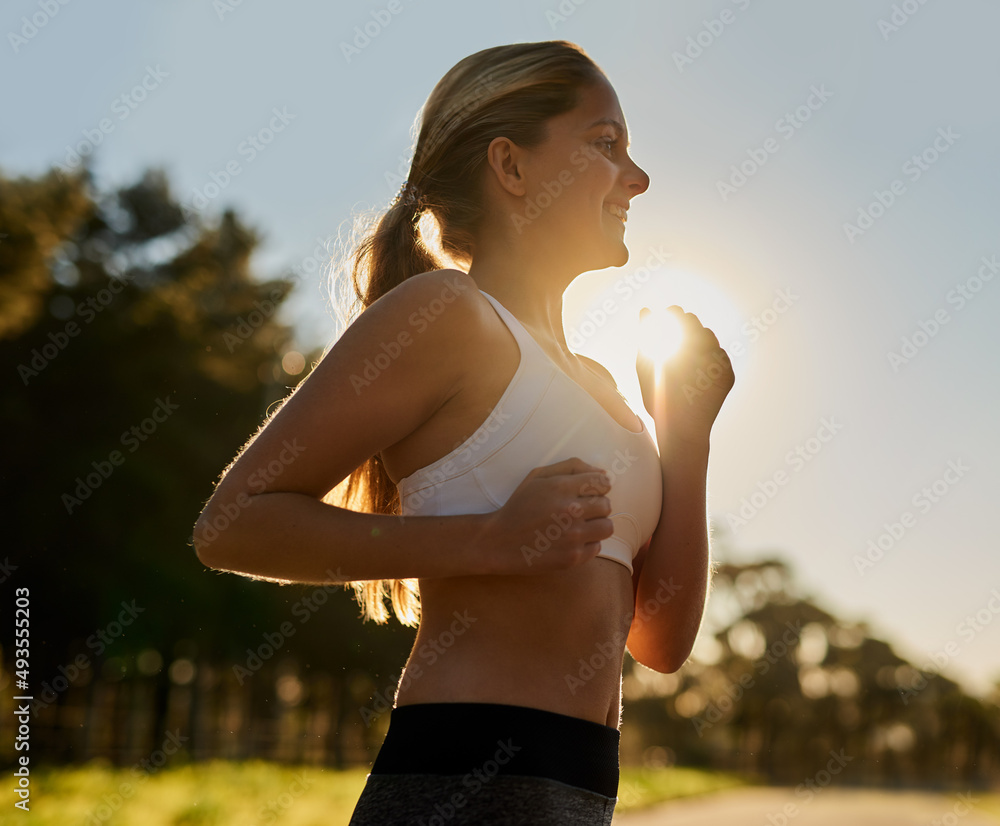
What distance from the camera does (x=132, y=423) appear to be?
17188 mm

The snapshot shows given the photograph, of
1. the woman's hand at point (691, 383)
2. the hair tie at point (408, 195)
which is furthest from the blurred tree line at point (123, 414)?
the woman's hand at point (691, 383)

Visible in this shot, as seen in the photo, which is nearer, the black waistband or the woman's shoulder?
the black waistband

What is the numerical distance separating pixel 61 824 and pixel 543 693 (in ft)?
27.6

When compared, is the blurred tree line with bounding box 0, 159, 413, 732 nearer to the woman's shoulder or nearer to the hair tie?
the hair tie

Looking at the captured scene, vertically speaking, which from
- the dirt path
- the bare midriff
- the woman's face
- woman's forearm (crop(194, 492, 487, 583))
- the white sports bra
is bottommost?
the dirt path

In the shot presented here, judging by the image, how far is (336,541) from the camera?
1477 millimetres

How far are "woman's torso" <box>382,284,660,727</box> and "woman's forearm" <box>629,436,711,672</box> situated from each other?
0.76ft

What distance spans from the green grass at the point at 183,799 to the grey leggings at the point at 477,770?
773cm

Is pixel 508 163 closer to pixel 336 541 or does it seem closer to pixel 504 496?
pixel 504 496

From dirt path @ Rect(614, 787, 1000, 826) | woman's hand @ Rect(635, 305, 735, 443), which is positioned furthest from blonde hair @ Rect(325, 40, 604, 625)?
dirt path @ Rect(614, 787, 1000, 826)

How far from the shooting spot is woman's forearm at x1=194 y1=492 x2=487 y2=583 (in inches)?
58.2

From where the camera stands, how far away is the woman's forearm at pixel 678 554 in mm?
1969

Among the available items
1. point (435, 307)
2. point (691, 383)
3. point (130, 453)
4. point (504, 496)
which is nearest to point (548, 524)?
point (504, 496)

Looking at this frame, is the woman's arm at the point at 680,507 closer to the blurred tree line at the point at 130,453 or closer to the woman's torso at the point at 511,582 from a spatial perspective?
the woman's torso at the point at 511,582
